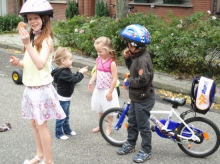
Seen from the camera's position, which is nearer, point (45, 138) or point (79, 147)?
point (45, 138)

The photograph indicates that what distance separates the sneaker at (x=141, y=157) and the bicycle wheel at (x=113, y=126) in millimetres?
432

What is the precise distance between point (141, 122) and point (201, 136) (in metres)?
0.72

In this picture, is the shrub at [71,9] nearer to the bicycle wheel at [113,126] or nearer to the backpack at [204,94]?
the bicycle wheel at [113,126]

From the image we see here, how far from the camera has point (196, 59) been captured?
6996mm

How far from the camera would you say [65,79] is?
154 inches

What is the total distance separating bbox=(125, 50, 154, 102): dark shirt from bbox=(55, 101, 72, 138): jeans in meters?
0.95

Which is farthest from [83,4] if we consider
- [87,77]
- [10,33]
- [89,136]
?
[89,136]

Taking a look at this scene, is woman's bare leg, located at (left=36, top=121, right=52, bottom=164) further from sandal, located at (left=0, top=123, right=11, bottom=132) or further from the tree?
the tree

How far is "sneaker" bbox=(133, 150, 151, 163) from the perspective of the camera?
12.0ft

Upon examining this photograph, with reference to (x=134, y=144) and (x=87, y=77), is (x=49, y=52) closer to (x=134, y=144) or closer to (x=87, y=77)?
(x=134, y=144)

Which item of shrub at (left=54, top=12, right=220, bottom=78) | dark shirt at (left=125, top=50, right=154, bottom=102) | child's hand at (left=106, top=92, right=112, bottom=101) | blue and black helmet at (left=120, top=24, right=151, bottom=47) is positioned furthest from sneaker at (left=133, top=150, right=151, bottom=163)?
shrub at (left=54, top=12, right=220, bottom=78)

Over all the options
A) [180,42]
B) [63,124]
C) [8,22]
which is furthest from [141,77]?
[8,22]

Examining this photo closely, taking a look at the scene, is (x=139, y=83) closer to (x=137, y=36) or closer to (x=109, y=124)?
(x=137, y=36)

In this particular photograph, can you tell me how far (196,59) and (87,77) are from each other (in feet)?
8.36
